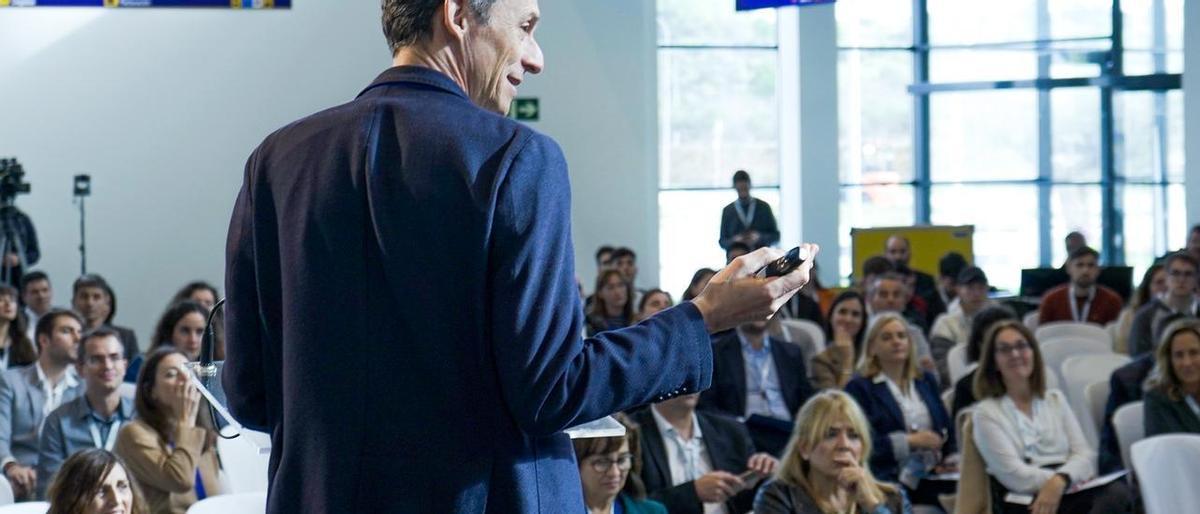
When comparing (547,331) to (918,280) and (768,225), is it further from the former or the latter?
(768,225)

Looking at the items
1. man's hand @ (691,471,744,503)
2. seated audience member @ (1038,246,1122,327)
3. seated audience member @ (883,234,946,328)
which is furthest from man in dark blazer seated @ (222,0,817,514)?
seated audience member @ (1038,246,1122,327)

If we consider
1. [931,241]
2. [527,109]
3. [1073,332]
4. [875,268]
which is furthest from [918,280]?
[527,109]

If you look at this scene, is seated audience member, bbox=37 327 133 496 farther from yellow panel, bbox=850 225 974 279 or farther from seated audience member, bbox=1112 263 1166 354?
yellow panel, bbox=850 225 974 279

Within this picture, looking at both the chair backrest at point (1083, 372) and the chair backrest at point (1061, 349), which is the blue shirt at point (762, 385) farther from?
the chair backrest at point (1061, 349)

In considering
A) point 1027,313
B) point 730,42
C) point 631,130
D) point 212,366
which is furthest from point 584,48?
point 212,366

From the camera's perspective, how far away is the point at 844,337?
7801 mm

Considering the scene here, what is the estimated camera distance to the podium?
1.47 meters

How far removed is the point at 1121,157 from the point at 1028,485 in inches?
429

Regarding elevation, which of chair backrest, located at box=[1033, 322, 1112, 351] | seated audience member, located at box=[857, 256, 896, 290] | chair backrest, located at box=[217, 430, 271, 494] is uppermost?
seated audience member, located at box=[857, 256, 896, 290]

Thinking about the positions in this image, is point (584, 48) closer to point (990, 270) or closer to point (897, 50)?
point (897, 50)

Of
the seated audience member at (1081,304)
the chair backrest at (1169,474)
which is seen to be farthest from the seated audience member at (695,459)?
the seated audience member at (1081,304)

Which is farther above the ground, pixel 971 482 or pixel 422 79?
pixel 422 79

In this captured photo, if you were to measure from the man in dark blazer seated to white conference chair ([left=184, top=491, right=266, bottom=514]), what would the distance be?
2.65 metres

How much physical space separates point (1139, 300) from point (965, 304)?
39.7 inches
